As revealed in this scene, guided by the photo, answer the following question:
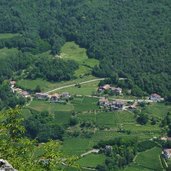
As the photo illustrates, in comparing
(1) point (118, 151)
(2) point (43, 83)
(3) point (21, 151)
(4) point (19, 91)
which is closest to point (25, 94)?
(4) point (19, 91)

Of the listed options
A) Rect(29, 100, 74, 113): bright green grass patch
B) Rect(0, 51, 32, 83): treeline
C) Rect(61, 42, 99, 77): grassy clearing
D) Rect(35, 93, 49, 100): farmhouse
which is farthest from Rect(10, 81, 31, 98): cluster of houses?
Rect(61, 42, 99, 77): grassy clearing

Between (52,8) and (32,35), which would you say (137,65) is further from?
(52,8)

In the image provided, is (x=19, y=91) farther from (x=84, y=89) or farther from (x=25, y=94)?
(x=84, y=89)

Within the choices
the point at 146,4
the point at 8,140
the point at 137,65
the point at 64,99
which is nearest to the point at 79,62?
the point at 137,65

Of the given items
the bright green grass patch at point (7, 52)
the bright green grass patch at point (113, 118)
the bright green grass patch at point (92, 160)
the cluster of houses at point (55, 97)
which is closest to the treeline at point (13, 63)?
the bright green grass patch at point (7, 52)

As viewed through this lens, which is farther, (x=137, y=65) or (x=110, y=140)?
(x=137, y=65)

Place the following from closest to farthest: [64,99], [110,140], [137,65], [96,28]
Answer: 1. [110,140]
2. [64,99]
3. [137,65]
4. [96,28]

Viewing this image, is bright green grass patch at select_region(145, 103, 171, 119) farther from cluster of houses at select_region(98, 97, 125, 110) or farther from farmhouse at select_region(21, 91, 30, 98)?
farmhouse at select_region(21, 91, 30, 98)
